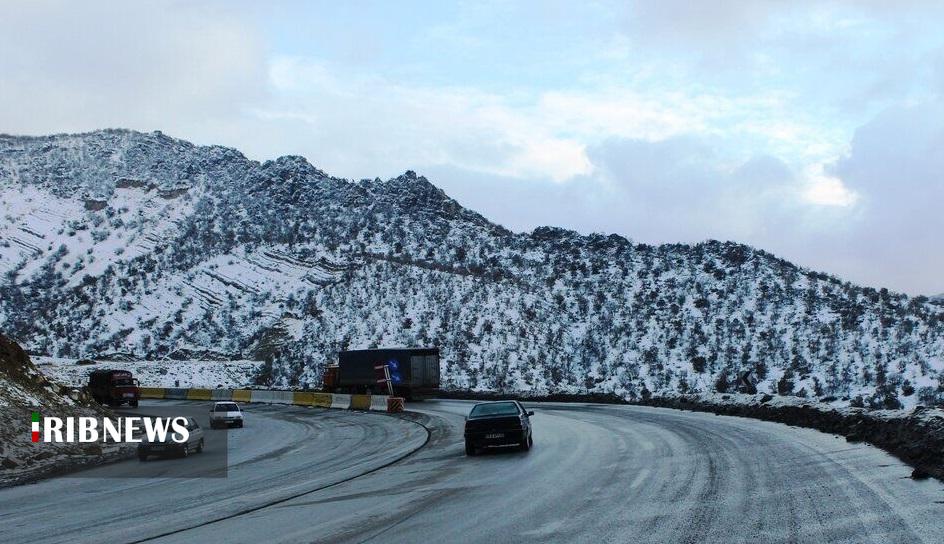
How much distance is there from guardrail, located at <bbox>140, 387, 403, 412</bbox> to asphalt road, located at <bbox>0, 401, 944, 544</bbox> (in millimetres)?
24446

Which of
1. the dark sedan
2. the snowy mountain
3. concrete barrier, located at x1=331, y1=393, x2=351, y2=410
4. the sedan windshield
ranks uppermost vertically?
the snowy mountain

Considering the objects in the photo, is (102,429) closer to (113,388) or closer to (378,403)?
(378,403)

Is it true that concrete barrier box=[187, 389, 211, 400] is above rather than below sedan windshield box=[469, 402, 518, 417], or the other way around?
below

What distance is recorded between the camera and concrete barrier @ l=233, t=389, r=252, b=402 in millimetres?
64375

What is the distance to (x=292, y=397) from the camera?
198 feet

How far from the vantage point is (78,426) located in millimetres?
31547

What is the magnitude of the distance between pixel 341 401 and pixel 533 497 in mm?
42256

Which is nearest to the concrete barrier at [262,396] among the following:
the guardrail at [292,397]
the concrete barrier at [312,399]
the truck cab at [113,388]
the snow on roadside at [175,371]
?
the guardrail at [292,397]

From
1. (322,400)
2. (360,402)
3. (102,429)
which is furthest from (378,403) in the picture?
(102,429)

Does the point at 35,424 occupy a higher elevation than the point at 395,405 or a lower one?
higher

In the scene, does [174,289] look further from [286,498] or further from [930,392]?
[286,498]

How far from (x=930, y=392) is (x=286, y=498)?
61.1m

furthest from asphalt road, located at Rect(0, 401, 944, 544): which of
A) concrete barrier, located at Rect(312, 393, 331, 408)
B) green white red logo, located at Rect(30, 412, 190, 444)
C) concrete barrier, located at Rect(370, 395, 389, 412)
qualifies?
concrete barrier, located at Rect(312, 393, 331, 408)

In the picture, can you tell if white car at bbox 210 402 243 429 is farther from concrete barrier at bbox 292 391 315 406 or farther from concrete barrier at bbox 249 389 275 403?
concrete barrier at bbox 249 389 275 403
